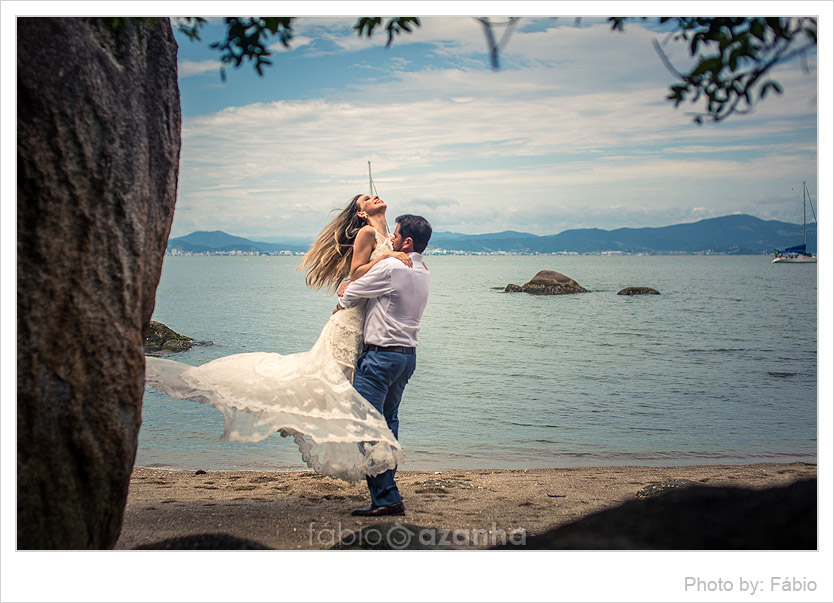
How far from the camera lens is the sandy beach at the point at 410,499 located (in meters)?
4.07

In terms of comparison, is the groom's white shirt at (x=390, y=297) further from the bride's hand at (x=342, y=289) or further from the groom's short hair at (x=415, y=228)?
the groom's short hair at (x=415, y=228)

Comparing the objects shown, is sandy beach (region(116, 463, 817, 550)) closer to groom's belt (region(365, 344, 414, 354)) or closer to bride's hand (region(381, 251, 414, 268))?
groom's belt (region(365, 344, 414, 354))

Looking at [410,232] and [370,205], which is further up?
[370,205]

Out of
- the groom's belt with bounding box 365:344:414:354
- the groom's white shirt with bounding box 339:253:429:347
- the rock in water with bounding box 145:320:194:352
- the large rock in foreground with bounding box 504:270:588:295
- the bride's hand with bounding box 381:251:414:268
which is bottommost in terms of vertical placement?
the large rock in foreground with bounding box 504:270:588:295

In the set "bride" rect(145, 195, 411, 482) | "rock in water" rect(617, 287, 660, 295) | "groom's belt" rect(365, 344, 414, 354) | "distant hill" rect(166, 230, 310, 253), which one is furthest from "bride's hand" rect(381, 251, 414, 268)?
"rock in water" rect(617, 287, 660, 295)

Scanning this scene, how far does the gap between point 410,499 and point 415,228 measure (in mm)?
2039

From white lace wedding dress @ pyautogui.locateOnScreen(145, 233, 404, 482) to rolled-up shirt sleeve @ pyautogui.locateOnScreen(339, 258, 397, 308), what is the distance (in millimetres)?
193

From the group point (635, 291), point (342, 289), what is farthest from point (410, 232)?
point (635, 291)

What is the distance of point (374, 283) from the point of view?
402cm

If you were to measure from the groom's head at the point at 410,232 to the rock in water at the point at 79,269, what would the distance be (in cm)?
155

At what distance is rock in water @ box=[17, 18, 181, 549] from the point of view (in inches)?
113

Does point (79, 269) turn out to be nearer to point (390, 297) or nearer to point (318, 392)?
point (318, 392)

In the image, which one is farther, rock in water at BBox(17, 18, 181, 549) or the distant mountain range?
the distant mountain range
